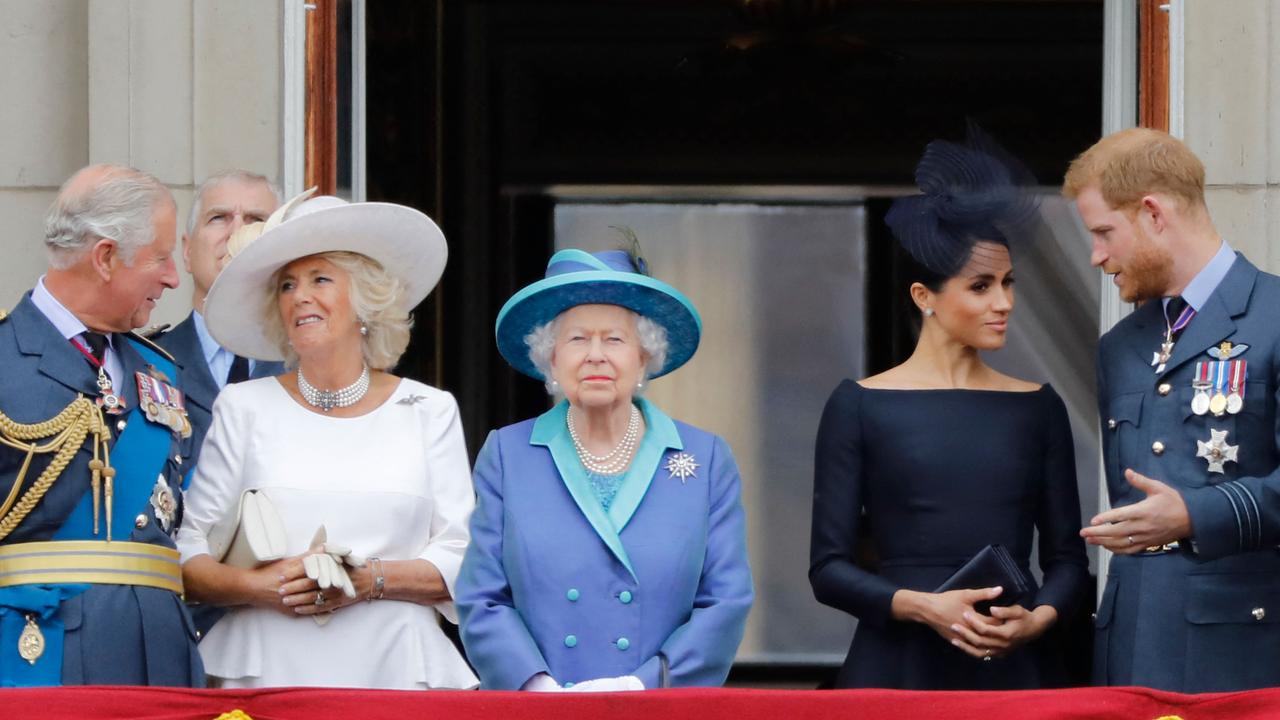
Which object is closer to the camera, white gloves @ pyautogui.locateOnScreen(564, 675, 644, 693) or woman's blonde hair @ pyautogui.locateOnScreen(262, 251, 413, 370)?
white gloves @ pyautogui.locateOnScreen(564, 675, 644, 693)

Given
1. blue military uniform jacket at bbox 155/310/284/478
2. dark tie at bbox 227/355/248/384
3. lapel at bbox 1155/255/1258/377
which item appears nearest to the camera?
lapel at bbox 1155/255/1258/377

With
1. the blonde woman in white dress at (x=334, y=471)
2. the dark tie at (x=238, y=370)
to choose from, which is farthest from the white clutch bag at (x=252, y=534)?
the dark tie at (x=238, y=370)

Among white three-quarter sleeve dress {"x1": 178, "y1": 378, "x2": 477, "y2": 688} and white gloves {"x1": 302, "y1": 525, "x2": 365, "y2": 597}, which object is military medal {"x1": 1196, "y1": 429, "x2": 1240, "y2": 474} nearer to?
white three-quarter sleeve dress {"x1": 178, "y1": 378, "x2": 477, "y2": 688}

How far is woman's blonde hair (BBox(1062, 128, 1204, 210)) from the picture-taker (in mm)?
4406

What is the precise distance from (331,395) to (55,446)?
Result: 0.60m

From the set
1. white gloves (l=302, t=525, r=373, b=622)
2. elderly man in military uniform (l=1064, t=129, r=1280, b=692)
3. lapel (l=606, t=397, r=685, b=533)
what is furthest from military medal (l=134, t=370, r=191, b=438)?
elderly man in military uniform (l=1064, t=129, r=1280, b=692)

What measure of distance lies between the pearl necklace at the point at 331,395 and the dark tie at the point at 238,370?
639mm

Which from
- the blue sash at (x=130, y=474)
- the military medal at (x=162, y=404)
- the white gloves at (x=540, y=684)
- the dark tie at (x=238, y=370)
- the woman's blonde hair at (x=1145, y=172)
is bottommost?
the white gloves at (x=540, y=684)

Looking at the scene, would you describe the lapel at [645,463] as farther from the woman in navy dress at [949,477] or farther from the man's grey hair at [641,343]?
the woman in navy dress at [949,477]

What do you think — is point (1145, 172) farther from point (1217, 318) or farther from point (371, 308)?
point (371, 308)

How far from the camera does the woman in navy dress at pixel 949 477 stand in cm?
448

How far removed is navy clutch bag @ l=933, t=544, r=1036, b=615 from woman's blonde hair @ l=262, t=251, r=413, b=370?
1257 mm

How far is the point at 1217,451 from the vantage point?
4.22 m

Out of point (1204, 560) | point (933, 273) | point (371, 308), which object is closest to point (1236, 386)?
point (1204, 560)
